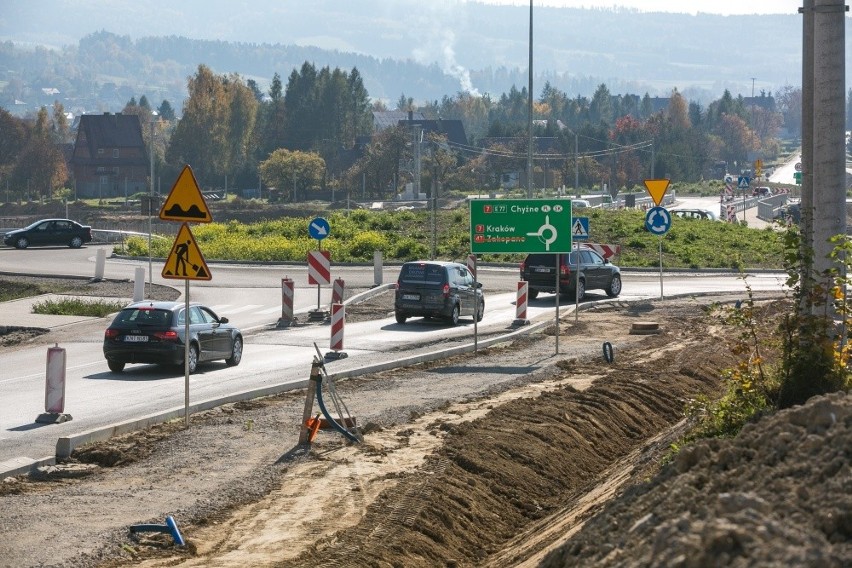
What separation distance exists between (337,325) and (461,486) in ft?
38.2

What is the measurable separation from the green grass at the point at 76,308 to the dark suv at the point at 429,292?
8.08 m

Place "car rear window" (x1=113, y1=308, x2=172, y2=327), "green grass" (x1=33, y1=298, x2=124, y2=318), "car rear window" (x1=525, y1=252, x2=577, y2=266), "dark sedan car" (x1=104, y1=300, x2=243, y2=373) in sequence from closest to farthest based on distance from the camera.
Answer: "dark sedan car" (x1=104, y1=300, x2=243, y2=373)
"car rear window" (x1=113, y1=308, x2=172, y2=327)
"green grass" (x1=33, y1=298, x2=124, y2=318)
"car rear window" (x1=525, y1=252, x2=577, y2=266)

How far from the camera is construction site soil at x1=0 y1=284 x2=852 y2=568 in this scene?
682 centimetres

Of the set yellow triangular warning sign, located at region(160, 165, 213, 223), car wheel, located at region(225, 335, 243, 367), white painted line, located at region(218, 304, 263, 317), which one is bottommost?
white painted line, located at region(218, 304, 263, 317)

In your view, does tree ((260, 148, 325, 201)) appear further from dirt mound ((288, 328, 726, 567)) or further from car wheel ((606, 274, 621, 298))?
dirt mound ((288, 328, 726, 567))

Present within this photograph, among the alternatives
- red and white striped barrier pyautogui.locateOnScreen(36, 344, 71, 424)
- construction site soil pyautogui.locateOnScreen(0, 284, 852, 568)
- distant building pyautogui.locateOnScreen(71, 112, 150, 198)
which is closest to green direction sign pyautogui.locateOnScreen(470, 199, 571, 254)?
construction site soil pyautogui.locateOnScreen(0, 284, 852, 568)

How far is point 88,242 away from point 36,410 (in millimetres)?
48982

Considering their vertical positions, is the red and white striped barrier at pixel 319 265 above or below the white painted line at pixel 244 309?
above

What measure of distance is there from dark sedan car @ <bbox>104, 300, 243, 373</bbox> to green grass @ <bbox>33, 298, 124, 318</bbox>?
38.7 feet

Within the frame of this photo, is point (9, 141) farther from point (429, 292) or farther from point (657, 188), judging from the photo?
point (429, 292)

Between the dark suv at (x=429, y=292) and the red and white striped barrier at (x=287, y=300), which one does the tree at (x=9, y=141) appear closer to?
the red and white striped barrier at (x=287, y=300)

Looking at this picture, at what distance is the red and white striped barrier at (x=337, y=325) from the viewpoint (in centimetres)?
2431

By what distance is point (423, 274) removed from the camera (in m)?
32.5

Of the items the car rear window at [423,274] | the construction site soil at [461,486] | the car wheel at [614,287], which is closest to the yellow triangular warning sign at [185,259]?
the construction site soil at [461,486]
